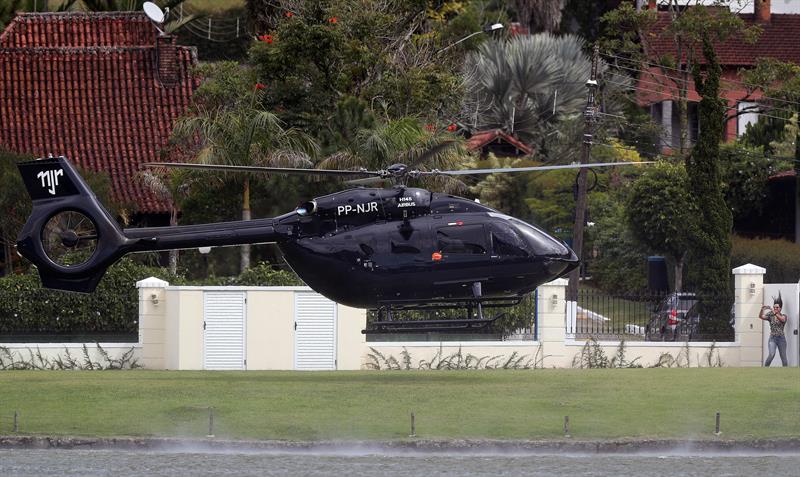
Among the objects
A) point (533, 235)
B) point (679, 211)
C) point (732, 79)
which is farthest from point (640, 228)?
point (533, 235)

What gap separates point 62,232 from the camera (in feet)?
74.7

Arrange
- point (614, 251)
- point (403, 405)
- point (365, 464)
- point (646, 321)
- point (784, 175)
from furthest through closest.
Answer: point (614, 251)
point (784, 175)
point (646, 321)
point (403, 405)
point (365, 464)

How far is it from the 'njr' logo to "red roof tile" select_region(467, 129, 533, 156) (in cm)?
4128

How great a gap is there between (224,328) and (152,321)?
5.37 feet

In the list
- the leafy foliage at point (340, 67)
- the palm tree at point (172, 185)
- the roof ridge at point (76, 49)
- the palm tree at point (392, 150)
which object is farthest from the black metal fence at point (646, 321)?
the roof ridge at point (76, 49)

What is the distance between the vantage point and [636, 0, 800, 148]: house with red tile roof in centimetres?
6638

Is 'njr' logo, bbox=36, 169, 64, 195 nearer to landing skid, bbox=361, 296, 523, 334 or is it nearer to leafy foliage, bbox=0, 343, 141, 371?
landing skid, bbox=361, 296, 523, 334

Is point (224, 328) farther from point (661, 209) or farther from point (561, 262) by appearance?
point (661, 209)

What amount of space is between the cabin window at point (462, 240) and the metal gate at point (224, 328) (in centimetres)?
944

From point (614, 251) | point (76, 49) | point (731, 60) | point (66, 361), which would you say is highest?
point (731, 60)

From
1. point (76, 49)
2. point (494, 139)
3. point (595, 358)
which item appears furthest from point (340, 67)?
point (494, 139)

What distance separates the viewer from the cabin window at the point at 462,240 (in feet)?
76.1

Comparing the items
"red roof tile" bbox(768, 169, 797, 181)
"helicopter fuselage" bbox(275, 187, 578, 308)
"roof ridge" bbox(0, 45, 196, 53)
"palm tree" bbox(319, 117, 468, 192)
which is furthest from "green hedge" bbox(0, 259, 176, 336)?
"red roof tile" bbox(768, 169, 797, 181)

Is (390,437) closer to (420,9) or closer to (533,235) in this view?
(533,235)
